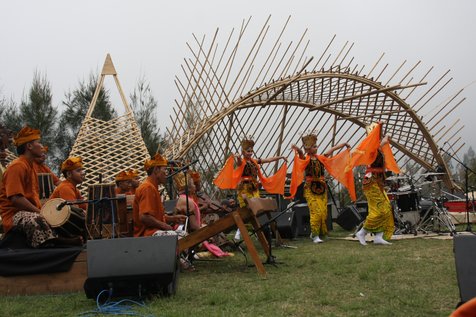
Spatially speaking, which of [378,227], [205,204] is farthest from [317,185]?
[205,204]

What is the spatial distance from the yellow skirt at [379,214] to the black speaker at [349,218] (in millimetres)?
2304

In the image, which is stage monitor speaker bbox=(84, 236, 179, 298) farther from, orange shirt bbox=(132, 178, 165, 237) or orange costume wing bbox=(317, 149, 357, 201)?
orange costume wing bbox=(317, 149, 357, 201)

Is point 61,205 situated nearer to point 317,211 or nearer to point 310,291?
point 310,291

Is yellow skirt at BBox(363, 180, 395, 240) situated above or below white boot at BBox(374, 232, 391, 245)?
above

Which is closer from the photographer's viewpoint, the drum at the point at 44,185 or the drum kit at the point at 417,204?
the drum at the point at 44,185

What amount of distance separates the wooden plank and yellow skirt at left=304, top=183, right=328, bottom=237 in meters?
3.91

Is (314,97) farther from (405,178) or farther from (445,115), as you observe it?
(405,178)

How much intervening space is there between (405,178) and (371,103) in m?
5.18

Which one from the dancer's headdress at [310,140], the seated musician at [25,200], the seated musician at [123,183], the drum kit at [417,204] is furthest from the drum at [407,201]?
the seated musician at [25,200]

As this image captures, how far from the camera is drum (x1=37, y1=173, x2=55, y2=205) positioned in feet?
17.6

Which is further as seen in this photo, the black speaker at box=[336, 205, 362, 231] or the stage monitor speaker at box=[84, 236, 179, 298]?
the black speaker at box=[336, 205, 362, 231]

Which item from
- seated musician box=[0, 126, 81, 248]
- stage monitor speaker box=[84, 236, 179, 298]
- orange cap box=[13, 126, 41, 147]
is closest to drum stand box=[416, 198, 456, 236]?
stage monitor speaker box=[84, 236, 179, 298]

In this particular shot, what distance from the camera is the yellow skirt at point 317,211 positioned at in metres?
7.41

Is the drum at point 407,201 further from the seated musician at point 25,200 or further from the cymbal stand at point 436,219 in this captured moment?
the seated musician at point 25,200
